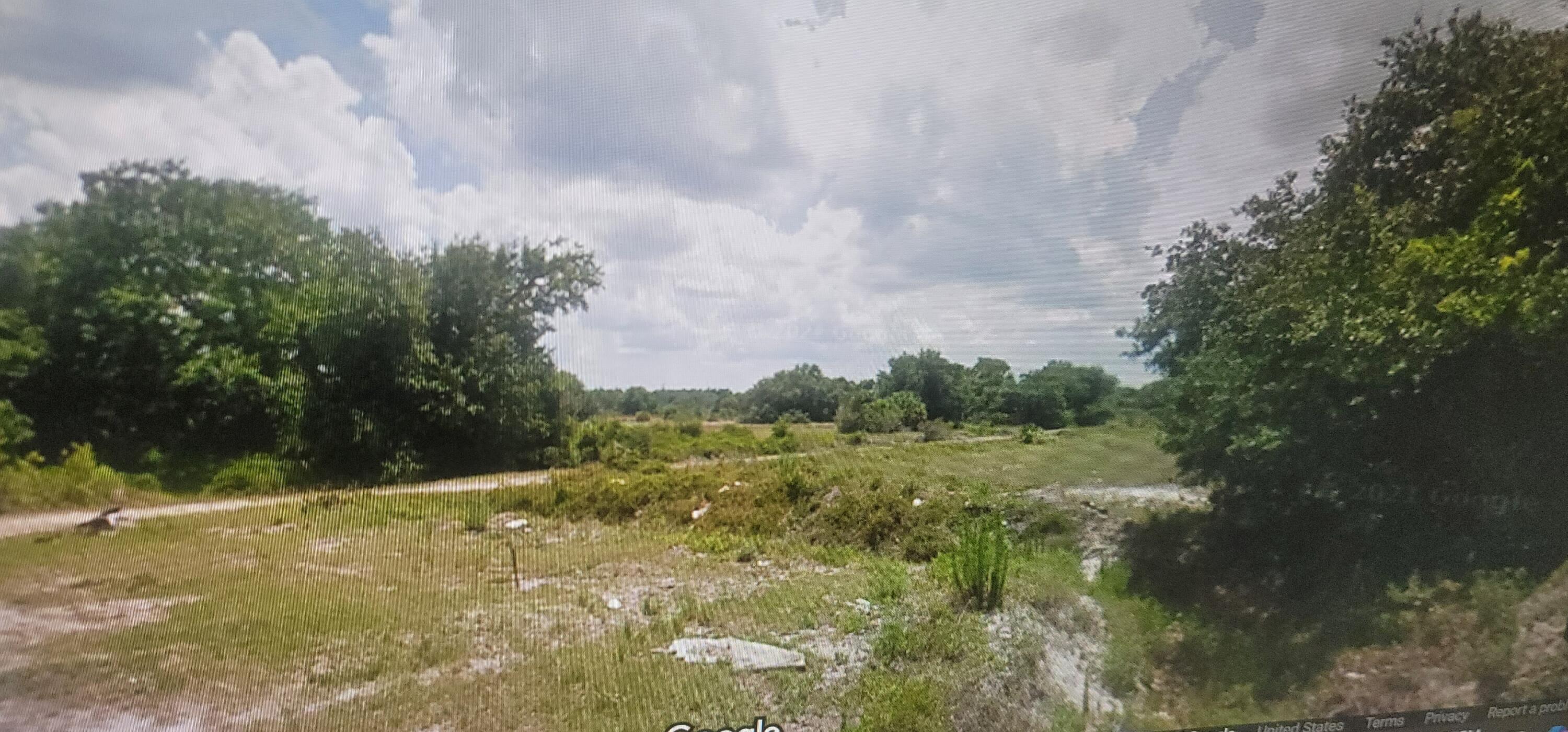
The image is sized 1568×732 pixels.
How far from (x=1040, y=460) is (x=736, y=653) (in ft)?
5.35

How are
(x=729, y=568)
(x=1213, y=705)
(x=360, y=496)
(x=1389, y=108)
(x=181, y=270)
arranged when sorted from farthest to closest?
(x=1389, y=108) → (x=729, y=568) → (x=1213, y=705) → (x=360, y=496) → (x=181, y=270)

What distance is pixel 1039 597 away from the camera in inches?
115

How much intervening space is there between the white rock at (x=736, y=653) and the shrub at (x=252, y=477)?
1183mm

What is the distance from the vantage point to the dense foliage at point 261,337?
1828 millimetres

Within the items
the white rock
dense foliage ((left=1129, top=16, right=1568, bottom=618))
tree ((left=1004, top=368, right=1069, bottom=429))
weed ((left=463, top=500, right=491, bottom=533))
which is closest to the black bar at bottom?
dense foliage ((left=1129, top=16, right=1568, bottom=618))

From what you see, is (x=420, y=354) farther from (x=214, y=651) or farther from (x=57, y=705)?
(x=57, y=705)

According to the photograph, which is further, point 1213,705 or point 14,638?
point 1213,705

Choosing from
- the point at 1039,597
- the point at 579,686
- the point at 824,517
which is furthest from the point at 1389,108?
the point at 579,686

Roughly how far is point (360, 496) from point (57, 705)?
2.68ft

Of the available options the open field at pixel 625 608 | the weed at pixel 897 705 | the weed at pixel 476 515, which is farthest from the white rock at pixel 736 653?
the weed at pixel 476 515

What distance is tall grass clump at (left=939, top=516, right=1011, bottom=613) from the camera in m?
2.82

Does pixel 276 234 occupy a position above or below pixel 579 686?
above

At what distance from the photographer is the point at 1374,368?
2.97 meters

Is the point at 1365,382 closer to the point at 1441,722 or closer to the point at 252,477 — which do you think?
the point at 1441,722
